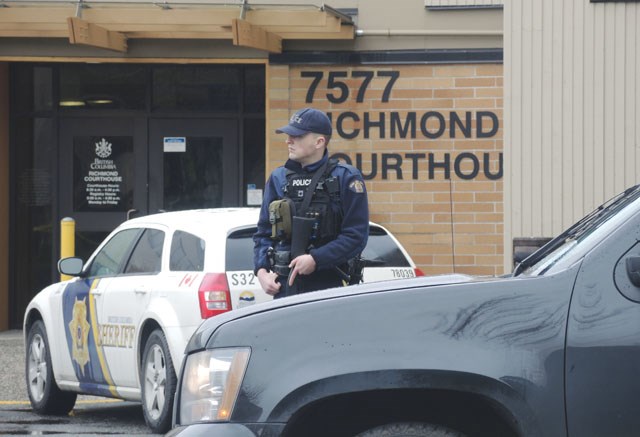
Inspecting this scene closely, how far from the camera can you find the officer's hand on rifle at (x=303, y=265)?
267 inches

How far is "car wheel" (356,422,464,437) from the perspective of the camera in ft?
14.3

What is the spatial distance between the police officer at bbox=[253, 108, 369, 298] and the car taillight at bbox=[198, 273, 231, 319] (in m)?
1.15

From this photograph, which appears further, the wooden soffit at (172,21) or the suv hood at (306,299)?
the wooden soffit at (172,21)

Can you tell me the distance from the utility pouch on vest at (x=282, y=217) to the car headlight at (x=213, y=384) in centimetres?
244

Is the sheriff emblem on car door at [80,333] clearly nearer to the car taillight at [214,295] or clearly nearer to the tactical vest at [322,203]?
the car taillight at [214,295]

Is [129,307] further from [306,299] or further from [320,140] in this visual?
[306,299]

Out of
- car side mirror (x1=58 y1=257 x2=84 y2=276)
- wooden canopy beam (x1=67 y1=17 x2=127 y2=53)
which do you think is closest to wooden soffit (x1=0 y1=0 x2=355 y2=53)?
wooden canopy beam (x1=67 y1=17 x2=127 y2=53)

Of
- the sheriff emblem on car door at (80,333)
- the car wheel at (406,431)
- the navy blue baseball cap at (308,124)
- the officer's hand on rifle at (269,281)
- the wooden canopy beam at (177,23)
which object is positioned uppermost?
the wooden canopy beam at (177,23)

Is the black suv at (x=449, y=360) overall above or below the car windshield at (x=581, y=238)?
below

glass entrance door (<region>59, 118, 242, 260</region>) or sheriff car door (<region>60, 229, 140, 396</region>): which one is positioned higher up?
glass entrance door (<region>59, 118, 242, 260</region>)

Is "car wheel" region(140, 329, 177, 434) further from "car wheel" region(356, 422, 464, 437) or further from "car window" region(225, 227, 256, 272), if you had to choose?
"car wheel" region(356, 422, 464, 437)

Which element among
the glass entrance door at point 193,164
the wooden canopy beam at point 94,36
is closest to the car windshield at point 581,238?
the wooden canopy beam at point 94,36

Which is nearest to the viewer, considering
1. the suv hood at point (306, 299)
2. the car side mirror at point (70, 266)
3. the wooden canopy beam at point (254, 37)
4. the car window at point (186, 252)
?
the suv hood at point (306, 299)

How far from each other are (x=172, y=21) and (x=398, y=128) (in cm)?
256
